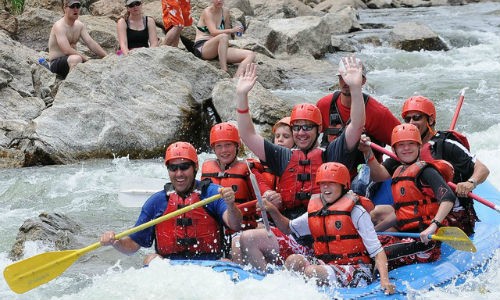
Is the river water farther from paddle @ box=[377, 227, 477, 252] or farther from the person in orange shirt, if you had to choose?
the person in orange shirt

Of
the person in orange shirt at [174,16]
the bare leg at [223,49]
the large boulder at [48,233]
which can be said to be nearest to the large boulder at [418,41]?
the bare leg at [223,49]

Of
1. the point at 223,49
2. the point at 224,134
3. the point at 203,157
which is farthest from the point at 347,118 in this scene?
the point at 223,49

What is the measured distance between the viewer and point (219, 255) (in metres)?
5.28

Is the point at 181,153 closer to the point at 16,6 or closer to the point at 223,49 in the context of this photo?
the point at 223,49

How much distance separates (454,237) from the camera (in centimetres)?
498

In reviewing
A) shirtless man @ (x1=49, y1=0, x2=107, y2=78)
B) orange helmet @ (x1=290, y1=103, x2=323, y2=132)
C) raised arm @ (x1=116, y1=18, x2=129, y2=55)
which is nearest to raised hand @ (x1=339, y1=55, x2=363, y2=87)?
orange helmet @ (x1=290, y1=103, x2=323, y2=132)

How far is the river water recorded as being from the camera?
16.0 ft

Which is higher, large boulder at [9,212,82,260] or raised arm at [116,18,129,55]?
raised arm at [116,18,129,55]

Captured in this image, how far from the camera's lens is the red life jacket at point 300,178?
525 centimetres

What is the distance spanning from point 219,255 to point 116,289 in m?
0.69

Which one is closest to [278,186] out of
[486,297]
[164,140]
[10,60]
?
[486,297]

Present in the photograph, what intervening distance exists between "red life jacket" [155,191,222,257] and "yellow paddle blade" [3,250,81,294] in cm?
56

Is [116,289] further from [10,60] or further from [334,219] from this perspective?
[10,60]

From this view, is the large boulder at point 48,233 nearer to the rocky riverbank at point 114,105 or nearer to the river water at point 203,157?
the river water at point 203,157
